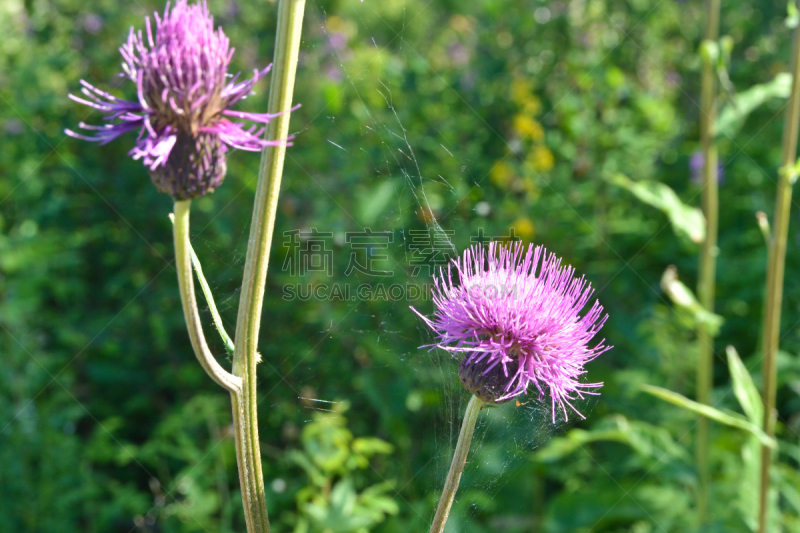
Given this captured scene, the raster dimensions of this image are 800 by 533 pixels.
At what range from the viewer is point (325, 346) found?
9.95 ft

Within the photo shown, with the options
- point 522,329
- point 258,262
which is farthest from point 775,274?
point 258,262

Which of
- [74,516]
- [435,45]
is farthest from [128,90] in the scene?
[435,45]

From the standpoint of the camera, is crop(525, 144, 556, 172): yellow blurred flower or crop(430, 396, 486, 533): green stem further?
crop(525, 144, 556, 172): yellow blurred flower

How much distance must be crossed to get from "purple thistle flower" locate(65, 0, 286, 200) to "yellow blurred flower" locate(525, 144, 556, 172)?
8.89ft

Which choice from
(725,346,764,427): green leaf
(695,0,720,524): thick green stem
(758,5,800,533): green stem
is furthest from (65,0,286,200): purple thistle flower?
(695,0,720,524): thick green stem

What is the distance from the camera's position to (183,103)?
103 centimetres

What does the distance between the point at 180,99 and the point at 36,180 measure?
284cm

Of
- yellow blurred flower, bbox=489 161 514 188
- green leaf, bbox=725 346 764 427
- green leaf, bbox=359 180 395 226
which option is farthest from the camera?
yellow blurred flower, bbox=489 161 514 188

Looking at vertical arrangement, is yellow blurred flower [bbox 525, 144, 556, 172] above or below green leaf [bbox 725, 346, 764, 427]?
above

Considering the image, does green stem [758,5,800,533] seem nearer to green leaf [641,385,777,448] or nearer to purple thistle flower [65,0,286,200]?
green leaf [641,385,777,448]

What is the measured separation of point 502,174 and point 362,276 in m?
1.13

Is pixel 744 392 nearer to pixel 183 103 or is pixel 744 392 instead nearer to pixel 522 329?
pixel 522 329

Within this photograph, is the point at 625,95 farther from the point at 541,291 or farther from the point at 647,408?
the point at 541,291

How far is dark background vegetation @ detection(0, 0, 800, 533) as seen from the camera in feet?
9.00
